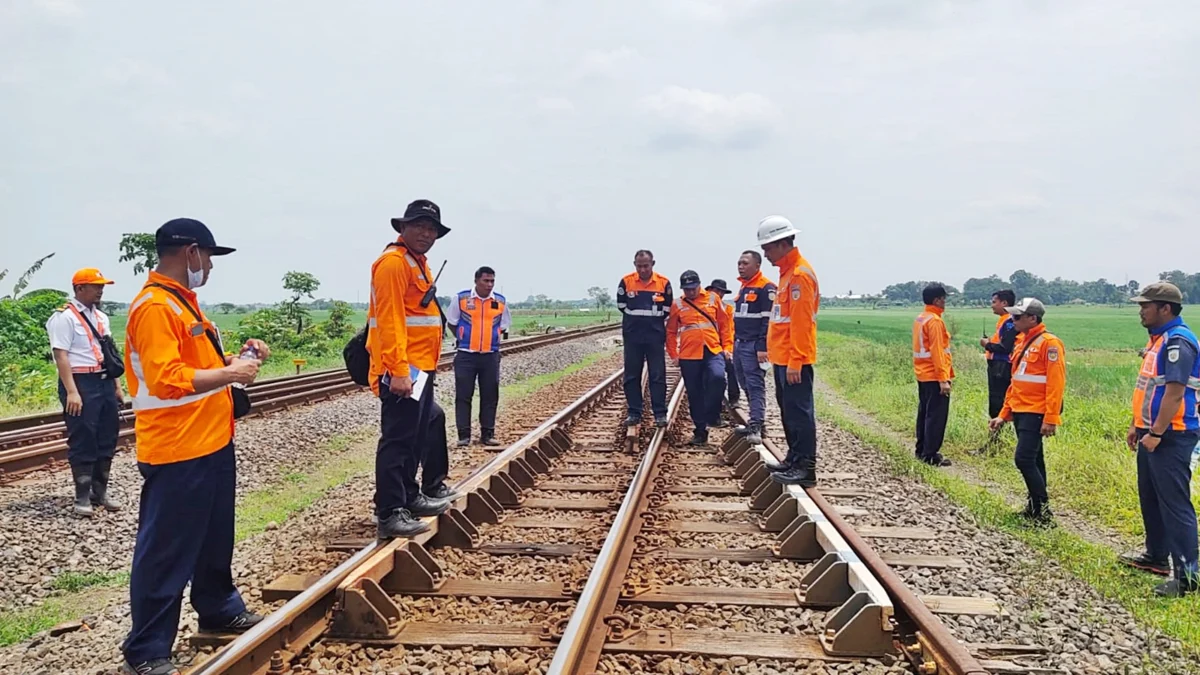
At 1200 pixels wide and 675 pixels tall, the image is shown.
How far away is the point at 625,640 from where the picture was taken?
3.45 meters

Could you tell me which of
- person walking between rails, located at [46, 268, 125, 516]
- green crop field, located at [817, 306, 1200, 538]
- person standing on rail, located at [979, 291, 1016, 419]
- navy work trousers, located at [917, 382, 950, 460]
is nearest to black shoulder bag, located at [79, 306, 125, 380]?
person walking between rails, located at [46, 268, 125, 516]

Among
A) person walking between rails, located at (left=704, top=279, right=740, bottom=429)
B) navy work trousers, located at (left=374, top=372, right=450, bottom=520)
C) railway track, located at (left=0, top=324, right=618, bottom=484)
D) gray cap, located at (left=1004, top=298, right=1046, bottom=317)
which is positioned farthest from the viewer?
person walking between rails, located at (left=704, top=279, right=740, bottom=429)

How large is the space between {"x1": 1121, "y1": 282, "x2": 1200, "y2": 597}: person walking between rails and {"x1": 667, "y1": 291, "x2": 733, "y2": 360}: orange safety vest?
428 centimetres

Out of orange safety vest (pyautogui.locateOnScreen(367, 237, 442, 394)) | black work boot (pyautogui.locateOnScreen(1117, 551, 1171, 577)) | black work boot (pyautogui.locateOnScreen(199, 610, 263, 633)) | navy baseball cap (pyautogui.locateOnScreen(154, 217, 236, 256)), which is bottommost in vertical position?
black work boot (pyautogui.locateOnScreen(1117, 551, 1171, 577))

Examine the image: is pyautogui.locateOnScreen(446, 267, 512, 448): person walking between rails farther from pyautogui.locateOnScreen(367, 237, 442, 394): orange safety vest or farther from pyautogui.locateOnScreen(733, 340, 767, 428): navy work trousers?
pyautogui.locateOnScreen(367, 237, 442, 394): orange safety vest

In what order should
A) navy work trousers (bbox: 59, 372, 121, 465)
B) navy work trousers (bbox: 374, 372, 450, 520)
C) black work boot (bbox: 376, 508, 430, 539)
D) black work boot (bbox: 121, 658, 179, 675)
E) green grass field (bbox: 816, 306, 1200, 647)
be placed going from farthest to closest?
navy work trousers (bbox: 59, 372, 121, 465)
green grass field (bbox: 816, 306, 1200, 647)
navy work trousers (bbox: 374, 372, 450, 520)
black work boot (bbox: 376, 508, 430, 539)
black work boot (bbox: 121, 658, 179, 675)

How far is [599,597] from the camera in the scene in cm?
372

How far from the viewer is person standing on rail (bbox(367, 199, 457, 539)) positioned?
4.42 metres

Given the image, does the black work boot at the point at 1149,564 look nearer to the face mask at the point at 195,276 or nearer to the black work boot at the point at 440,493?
the black work boot at the point at 440,493

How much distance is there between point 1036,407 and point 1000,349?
2747mm

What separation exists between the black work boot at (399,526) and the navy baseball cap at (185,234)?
1.84 m

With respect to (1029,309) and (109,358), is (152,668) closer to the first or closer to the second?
(109,358)

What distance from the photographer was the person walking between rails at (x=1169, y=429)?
454 centimetres

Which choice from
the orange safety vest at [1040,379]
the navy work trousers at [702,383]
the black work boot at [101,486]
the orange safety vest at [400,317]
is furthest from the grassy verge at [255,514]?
the orange safety vest at [1040,379]
